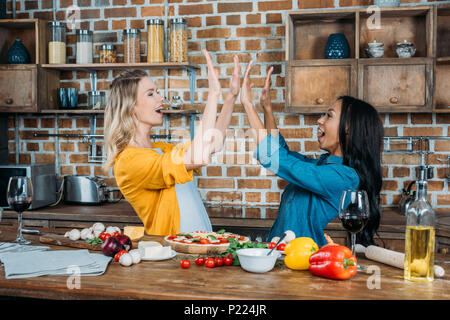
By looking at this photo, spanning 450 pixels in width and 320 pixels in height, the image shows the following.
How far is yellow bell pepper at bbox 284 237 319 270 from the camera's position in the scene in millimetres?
1444

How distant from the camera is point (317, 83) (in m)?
3.07

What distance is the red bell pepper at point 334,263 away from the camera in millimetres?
1332

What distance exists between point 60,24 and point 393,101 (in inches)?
95.1

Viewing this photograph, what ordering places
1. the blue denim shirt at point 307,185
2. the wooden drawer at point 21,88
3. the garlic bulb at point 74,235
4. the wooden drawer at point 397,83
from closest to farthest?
the garlic bulb at point 74,235
the blue denim shirt at point 307,185
the wooden drawer at point 397,83
the wooden drawer at point 21,88

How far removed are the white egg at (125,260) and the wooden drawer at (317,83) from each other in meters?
1.86

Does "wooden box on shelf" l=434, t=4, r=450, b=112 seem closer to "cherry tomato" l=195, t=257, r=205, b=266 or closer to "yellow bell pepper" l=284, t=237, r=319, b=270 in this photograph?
"yellow bell pepper" l=284, t=237, r=319, b=270

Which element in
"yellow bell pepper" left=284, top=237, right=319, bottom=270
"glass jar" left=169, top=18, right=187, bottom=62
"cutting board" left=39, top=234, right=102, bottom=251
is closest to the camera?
"yellow bell pepper" left=284, top=237, right=319, bottom=270

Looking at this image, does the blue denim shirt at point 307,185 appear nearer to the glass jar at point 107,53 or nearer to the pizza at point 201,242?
the pizza at point 201,242

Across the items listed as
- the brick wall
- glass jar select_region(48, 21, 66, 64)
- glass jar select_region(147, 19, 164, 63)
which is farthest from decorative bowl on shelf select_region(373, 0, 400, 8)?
glass jar select_region(48, 21, 66, 64)

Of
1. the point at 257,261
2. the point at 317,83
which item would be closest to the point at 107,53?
the point at 317,83

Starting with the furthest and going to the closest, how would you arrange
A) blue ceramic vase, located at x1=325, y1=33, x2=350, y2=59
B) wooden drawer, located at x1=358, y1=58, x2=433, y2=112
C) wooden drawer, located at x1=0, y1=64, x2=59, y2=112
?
wooden drawer, located at x1=0, y1=64, x2=59, y2=112 → blue ceramic vase, located at x1=325, y1=33, x2=350, y2=59 → wooden drawer, located at x1=358, y1=58, x2=433, y2=112

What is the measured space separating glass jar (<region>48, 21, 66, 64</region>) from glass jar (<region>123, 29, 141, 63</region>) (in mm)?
502

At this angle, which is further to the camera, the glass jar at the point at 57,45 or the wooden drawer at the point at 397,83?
the glass jar at the point at 57,45

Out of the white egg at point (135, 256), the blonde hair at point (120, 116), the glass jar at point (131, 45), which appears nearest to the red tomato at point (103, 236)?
the white egg at point (135, 256)
